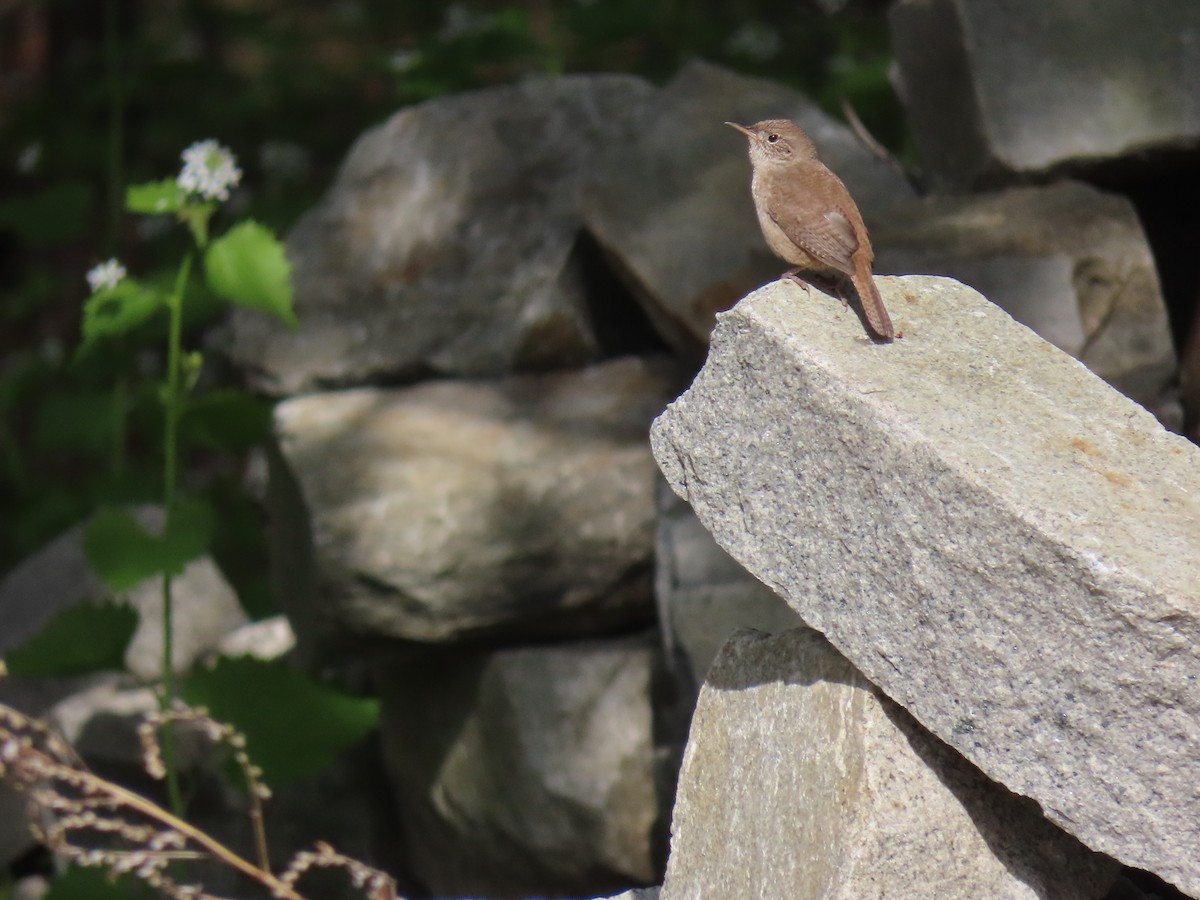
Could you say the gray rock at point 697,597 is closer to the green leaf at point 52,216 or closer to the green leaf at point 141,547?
the green leaf at point 141,547

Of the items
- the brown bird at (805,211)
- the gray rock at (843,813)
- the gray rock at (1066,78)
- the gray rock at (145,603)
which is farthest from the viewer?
the gray rock at (145,603)

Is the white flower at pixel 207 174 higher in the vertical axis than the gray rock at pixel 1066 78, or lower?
higher

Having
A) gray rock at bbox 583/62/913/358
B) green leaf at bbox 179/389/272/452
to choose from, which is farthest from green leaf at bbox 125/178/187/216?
gray rock at bbox 583/62/913/358

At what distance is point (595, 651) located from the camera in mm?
3561

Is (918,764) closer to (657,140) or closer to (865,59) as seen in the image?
(657,140)

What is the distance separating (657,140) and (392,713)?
170cm

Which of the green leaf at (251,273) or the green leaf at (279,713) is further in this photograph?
the green leaf at (279,713)

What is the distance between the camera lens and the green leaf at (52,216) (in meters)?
5.50

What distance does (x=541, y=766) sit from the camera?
11.5 ft

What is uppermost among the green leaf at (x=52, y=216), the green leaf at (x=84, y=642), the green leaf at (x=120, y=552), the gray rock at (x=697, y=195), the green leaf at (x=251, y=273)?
the green leaf at (x=251, y=273)

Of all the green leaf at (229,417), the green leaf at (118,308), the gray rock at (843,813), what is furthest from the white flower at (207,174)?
the gray rock at (843,813)

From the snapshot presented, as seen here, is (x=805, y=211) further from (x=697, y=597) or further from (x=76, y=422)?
(x=76, y=422)

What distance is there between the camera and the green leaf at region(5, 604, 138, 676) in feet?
11.0

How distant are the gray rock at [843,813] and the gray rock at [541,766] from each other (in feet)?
3.74
